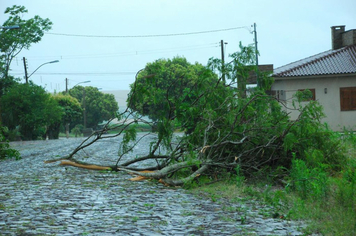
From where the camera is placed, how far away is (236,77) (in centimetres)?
1472

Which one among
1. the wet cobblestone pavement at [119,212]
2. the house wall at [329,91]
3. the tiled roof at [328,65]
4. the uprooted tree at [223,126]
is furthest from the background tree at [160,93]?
the house wall at [329,91]

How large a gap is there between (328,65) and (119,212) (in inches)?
1244

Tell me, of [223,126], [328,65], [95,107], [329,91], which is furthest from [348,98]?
[95,107]

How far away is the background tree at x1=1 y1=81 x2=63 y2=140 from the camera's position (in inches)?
1752

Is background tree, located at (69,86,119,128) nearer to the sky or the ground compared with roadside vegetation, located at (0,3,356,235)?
nearer to the sky

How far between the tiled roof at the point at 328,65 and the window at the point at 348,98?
1544 mm

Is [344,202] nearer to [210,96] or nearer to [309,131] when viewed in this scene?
[309,131]

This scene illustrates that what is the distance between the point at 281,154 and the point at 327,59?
2746cm

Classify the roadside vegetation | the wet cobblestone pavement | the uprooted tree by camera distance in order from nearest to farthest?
the wet cobblestone pavement
the roadside vegetation
the uprooted tree

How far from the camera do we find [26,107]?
45438 mm

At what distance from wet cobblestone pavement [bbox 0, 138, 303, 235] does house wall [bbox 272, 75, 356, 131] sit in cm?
2570

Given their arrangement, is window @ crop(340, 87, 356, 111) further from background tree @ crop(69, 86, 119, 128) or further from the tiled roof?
background tree @ crop(69, 86, 119, 128)

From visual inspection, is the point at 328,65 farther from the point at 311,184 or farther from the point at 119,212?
the point at 119,212

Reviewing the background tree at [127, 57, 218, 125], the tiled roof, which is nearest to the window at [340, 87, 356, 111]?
the tiled roof
